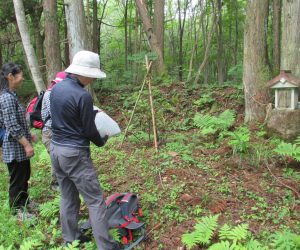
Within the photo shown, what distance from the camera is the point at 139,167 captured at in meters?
5.70

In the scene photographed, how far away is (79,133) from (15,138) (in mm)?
1482

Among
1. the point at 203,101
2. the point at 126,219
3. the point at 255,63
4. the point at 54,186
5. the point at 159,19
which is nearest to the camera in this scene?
the point at 126,219

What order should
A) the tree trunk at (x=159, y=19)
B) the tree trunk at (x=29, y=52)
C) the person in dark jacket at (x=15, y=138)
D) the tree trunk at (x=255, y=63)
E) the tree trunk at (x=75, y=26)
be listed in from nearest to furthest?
the person in dark jacket at (x=15, y=138)
the tree trunk at (x=29, y=52)
the tree trunk at (x=75, y=26)
the tree trunk at (x=255, y=63)
the tree trunk at (x=159, y=19)

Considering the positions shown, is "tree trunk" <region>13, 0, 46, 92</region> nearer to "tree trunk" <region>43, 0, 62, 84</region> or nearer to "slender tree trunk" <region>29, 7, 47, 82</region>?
"tree trunk" <region>43, 0, 62, 84</region>

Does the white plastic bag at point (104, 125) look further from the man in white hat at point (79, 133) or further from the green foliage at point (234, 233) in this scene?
the green foliage at point (234, 233)

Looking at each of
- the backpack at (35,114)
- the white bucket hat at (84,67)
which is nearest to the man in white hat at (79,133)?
the white bucket hat at (84,67)

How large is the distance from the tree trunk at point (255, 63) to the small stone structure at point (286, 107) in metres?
0.95

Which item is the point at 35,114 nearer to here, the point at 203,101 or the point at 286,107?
the point at 286,107

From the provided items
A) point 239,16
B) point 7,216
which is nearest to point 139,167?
point 7,216

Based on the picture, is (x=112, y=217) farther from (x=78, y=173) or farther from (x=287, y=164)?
(x=287, y=164)

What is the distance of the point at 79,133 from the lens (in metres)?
3.41

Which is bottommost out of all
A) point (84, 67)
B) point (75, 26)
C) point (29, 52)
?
point (84, 67)

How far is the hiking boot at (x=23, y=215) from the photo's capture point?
452cm

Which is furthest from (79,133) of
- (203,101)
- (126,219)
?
(203,101)
